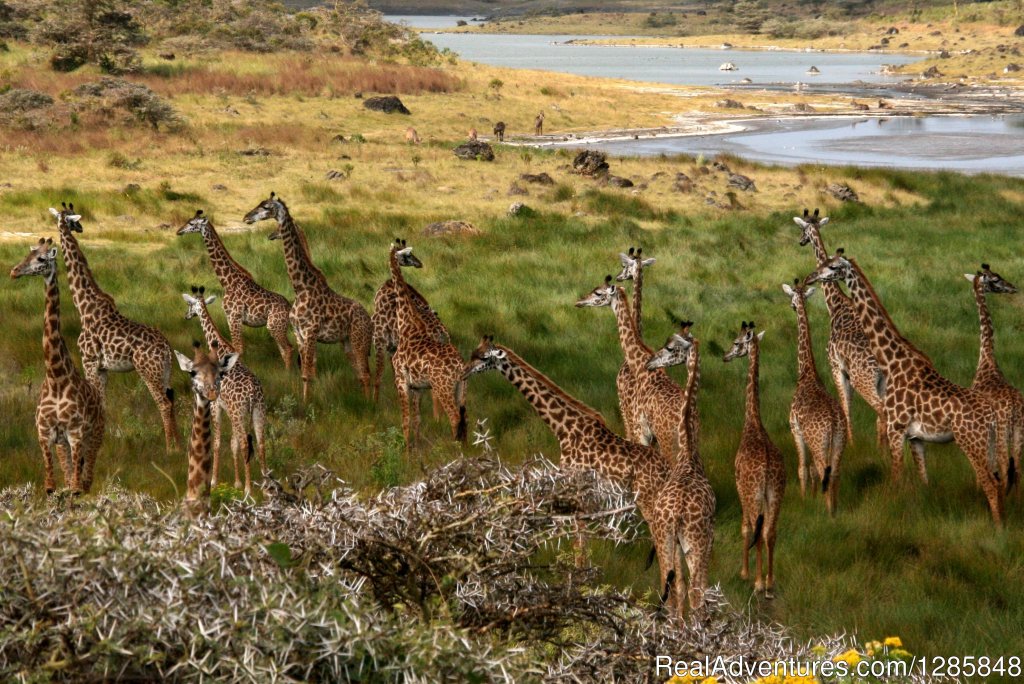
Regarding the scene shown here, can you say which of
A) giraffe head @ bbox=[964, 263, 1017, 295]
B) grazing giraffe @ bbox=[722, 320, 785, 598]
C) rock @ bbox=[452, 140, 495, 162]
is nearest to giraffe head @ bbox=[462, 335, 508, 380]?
grazing giraffe @ bbox=[722, 320, 785, 598]

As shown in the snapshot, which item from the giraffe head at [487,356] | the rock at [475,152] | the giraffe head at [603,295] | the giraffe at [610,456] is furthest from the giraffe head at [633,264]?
the rock at [475,152]

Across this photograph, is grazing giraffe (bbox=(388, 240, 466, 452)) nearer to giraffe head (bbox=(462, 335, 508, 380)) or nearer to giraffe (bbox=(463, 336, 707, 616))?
giraffe head (bbox=(462, 335, 508, 380))

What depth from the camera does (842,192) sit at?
30.1 m

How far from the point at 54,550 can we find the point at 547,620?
224 centimetres

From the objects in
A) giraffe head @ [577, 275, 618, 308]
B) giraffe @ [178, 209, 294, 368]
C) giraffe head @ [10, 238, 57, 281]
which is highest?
giraffe head @ [10, 238, 57, 281]

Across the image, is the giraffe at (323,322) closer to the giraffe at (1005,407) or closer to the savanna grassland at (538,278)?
the savanna grassland at (538,278)

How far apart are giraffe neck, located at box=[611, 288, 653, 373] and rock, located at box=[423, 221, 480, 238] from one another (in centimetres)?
1128

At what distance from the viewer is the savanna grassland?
8602mm

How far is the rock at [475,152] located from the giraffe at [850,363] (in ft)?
78.3

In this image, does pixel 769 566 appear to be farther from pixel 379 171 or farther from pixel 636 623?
pixel 379 171

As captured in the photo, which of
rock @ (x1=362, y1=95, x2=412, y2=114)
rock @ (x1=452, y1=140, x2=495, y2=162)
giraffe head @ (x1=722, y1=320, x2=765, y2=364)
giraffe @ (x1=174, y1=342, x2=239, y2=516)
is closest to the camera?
giraffe @ (x1=174, y1=342, x2=239, y2=516)

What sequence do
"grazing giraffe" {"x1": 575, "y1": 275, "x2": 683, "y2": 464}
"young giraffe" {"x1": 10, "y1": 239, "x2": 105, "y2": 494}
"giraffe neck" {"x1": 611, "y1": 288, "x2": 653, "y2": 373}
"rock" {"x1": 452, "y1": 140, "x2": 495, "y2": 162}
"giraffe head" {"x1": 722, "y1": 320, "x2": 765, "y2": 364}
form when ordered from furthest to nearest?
1. "rock" {"x1": 452, "y1": 140, "x2": 495, "y2": 162}
2. "giraffe neck" {"x1": 611, "y1": 288, "x2": 653, "y2": 373}
3. "grazing giraffe" {"x1": 575, "y1": 275, "x2": 683, "y2": 464}
4. "giraffe head" {"x1": 722, "y1": 320, "x2": 765, "y2": 364}
5. "young giraffe" {"x1": 10, "y1": 239, "x2": 105, "y2": 494}

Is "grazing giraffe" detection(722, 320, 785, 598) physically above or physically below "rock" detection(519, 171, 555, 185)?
above

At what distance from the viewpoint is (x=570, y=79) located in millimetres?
70812
